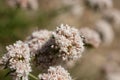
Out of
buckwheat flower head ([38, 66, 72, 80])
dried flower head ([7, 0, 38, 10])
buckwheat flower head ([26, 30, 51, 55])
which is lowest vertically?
buckwheat flower head ([38, 66, 72, 80])

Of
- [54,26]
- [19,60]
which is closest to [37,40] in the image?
[19,60]

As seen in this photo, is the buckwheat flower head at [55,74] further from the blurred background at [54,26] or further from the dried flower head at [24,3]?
the blurred background at [54,26]

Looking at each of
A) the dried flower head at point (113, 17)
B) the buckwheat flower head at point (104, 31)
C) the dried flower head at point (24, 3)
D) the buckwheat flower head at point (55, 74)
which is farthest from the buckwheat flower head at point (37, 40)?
the dried flower head at point (113, 17)

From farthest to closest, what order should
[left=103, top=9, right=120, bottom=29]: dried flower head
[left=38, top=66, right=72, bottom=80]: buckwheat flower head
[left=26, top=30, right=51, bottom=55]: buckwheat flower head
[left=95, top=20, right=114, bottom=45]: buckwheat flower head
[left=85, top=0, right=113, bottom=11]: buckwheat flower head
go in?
1. [left=103, top=9, right=120, bottom=29]: dried flower head
2. [left=95, top=20, right=114, bottom=45]: buckwheat flower head
3. [left=85, top=0, right=113, bottom=11]: buckwheat flower head
4. [left=26, top=30, right=51, bottom=55]: buckwheat flower head
5. [left=38, top=66, right=72, bottom=80]: buckwheat flower head

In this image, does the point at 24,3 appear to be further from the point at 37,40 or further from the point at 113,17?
the point at 113,17

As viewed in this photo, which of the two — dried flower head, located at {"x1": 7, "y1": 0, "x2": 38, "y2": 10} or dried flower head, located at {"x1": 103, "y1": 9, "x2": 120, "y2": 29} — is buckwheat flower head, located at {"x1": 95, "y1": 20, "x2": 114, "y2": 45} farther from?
dried flower head, located at {"x1": 7, "y1": 0, "x2": 38, "y2": 10}

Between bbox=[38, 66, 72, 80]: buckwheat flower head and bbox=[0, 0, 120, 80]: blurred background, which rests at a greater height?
bbox=[0, 0, 120, 80]: blurred background

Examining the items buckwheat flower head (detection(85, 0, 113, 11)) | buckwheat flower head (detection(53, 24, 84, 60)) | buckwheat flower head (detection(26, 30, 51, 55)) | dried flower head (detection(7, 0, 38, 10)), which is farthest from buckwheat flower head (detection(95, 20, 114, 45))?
buckwheat flower head (detection(53, 24, 84, 60))
